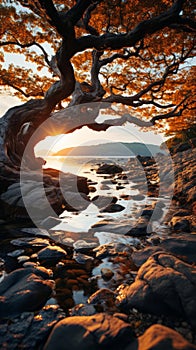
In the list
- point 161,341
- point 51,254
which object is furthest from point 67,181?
point 161,341

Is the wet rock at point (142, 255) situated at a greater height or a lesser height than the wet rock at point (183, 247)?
lesser

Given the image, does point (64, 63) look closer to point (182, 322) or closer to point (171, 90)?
point (182, 322)

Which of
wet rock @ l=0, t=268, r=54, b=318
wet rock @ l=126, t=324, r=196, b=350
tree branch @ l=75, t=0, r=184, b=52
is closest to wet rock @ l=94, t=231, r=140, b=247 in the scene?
wet rock @ l=0, t=268, r=54, b=318

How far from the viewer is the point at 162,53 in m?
13.0

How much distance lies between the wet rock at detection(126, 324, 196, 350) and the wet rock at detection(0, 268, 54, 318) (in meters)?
1.45

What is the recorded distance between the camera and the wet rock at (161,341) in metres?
1.74

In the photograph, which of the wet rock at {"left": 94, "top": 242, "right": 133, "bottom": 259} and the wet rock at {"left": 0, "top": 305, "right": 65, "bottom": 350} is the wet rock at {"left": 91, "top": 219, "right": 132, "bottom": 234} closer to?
the wet rock at {"left": 94, "top": 242, "right": 133, "bottom": 259}

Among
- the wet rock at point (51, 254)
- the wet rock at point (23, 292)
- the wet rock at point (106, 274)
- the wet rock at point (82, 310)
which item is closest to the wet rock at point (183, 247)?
the wet rock at point (106, 274)

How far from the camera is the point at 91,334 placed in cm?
204

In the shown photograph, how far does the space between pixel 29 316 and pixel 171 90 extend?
17.7 metres

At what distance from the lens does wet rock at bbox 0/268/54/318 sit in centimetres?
266

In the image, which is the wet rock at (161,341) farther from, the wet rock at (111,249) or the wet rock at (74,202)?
the wet rock at (74,202)

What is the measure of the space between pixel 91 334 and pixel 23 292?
1.23 m

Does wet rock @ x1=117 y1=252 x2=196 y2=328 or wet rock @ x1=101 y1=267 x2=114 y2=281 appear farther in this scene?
wet rock @ x1=101 y1=267 x2=114 y2=281
